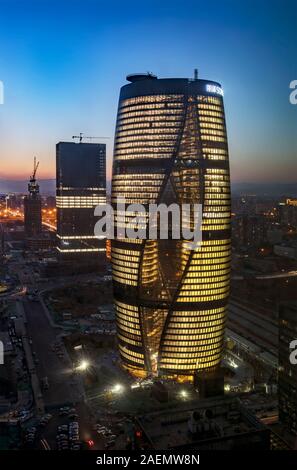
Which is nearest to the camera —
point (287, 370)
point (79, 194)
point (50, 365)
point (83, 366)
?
point (287, 370)

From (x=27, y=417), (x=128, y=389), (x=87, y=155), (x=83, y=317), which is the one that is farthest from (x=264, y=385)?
(x=87, y=155)

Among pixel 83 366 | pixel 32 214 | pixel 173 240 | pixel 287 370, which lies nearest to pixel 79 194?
pixel 32 214

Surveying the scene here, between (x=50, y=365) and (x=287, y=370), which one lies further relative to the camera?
(x=50, y=365)

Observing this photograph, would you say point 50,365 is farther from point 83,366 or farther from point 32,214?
point 32,214

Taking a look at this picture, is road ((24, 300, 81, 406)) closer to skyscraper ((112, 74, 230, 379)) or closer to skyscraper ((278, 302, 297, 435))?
skyscraper ((112, 74, 230, 379))

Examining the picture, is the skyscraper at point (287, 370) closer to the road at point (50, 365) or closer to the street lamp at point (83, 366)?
the road at point (50, 365)

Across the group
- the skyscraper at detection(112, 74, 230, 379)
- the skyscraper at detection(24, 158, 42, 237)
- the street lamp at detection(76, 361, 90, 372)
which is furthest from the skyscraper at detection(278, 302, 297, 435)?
the skyscraper at detection(24, 158, 42, 237)

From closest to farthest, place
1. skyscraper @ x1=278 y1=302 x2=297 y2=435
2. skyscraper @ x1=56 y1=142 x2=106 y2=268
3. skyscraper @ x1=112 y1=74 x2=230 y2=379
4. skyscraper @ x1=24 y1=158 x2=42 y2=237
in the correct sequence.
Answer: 1. skyscraper @ x1=278 y1=302 x2=297 y2=435
2. skyscraper @ x1=112 y1=74 x2=230 y2=379
3. skyscraper @ x1=56 y1=142 x2=106 y2=268
4. skyscraper @ x1=24 y1=158 x2=42 y2=237
